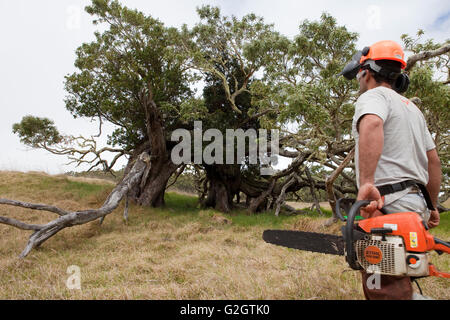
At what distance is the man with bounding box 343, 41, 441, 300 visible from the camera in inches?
57.7

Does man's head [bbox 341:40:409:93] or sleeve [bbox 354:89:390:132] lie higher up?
man's head [bbox 341:40:409:93]

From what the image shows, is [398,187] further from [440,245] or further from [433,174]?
[433,174]

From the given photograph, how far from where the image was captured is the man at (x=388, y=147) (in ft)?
4.81

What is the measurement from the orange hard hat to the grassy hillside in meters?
1.49

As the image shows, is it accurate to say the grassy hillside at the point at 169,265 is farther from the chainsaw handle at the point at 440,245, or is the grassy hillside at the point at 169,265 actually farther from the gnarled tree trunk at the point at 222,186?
the gnarled tree trunk at the point at 222,186

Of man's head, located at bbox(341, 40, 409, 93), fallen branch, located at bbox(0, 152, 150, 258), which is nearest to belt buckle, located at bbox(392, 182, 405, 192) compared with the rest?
man's head, located at bbox(341, 40, 409, 93)

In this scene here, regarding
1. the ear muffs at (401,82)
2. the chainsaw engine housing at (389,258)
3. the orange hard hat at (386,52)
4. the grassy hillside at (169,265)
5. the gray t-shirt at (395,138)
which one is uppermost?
the orange hard hat at (386,52)

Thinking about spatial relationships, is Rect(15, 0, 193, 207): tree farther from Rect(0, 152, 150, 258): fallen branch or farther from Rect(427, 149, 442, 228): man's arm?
Rect(427, 149, 442, 228): man's arm

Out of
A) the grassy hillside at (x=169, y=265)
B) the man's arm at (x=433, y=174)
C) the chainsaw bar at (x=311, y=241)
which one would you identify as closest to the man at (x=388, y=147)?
the man's arm at (x=433, y=174)

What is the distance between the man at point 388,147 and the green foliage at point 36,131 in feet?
44.8

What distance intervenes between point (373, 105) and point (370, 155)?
295mm
